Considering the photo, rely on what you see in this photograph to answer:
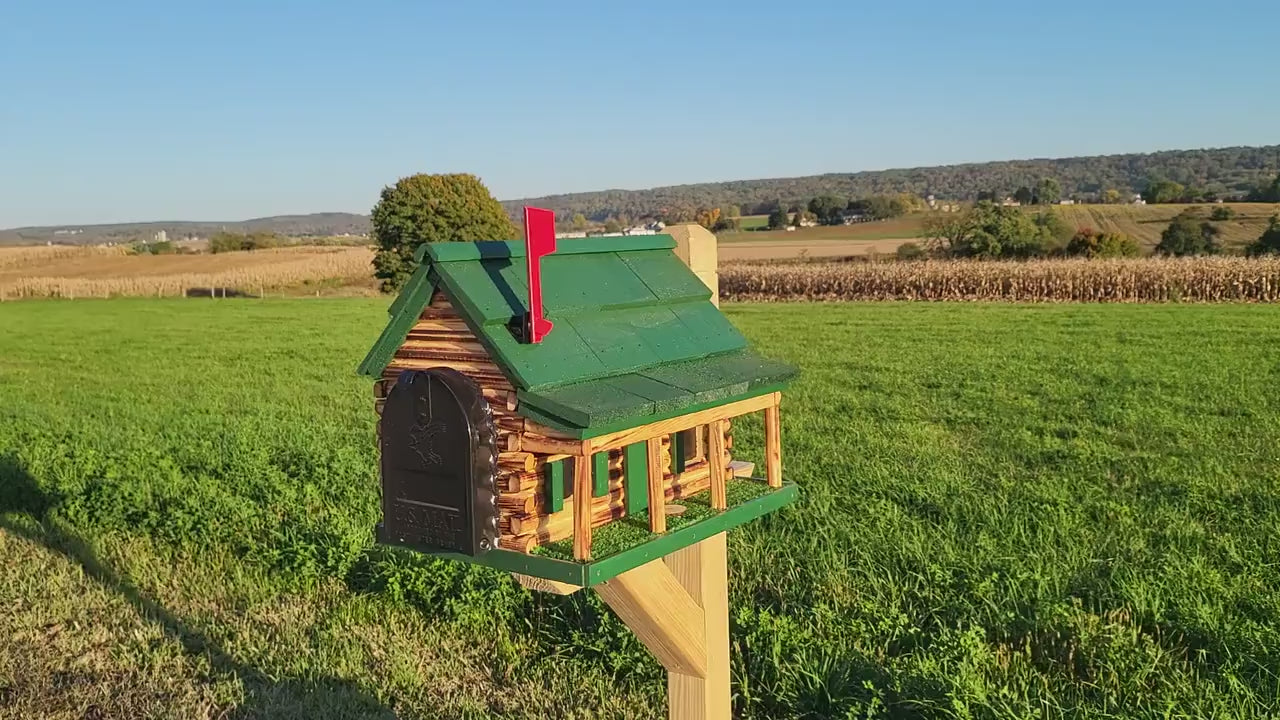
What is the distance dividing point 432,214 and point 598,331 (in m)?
35.5

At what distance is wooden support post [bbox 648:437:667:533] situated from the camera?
266 cm

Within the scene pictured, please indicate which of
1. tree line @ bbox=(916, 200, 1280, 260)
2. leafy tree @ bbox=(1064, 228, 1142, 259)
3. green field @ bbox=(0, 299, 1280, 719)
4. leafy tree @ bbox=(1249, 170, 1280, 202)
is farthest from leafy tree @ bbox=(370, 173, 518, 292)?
leafy tree @ bbox=(1249, 170, 1280, 202)

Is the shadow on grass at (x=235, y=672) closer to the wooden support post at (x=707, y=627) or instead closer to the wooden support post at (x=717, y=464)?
the wooden support post at (x=707, y=627)

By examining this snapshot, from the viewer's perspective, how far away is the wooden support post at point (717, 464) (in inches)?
112

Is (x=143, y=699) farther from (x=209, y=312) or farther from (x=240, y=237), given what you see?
(x=240, y=237)

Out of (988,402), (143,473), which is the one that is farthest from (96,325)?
(988,402)

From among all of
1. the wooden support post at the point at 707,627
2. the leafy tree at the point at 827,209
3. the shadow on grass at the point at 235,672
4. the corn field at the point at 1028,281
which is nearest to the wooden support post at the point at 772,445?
the wooden support post at the point at 707,627

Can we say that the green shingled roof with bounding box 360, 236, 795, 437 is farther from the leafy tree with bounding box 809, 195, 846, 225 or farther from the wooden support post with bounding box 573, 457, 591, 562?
the leafy tree with bounding box 809, 195, 846, 225

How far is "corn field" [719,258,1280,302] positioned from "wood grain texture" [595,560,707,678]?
2882 cm

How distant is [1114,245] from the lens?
48156 millimetres

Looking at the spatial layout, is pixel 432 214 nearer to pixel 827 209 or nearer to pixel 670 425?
pixel 670 425

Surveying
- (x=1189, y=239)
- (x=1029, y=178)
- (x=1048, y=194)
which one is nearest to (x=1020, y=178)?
(x=1029, y=178)

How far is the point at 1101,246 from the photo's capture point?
158 feet

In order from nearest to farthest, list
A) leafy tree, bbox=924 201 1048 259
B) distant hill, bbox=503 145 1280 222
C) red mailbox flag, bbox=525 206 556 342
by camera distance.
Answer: red mailbox flag, bbox=525 206 556 342
leafy tree, bbox=924 201 1048 259
distant hill, bbox=503 145 1280 222
